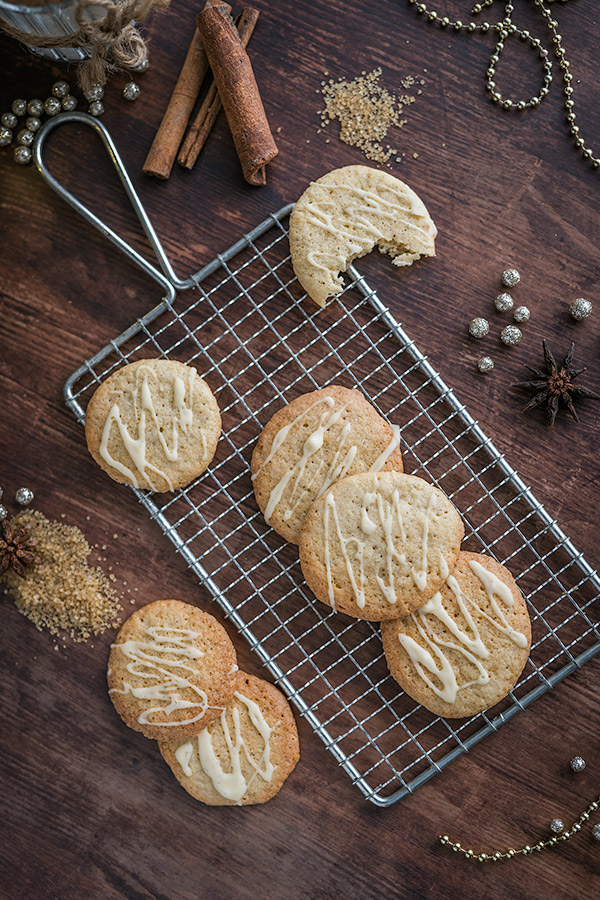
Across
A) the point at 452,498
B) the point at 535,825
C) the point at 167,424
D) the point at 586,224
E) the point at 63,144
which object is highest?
the point at 586,224

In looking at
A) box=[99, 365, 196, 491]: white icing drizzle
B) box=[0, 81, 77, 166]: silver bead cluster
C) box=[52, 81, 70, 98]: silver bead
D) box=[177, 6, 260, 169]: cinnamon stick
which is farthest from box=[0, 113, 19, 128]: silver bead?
box=[99, 365, 196, 491]: white icing drizzle

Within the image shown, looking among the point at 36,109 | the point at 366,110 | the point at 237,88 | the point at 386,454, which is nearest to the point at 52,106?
the point at 36,109

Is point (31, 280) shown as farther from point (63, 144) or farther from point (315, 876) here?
point (315, 876)

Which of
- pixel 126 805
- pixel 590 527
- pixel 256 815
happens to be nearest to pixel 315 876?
pixel 256 815

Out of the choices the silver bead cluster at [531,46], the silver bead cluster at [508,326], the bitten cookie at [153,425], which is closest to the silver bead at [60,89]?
the bitten cookie at [153,425]

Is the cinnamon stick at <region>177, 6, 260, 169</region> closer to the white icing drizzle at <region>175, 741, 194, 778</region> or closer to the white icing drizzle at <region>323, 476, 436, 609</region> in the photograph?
the white icing drizzle at <region>323, 476, 436, 609</region>

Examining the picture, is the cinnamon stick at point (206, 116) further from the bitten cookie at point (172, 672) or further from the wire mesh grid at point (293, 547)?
the bitten cookie at point (172, 672)
